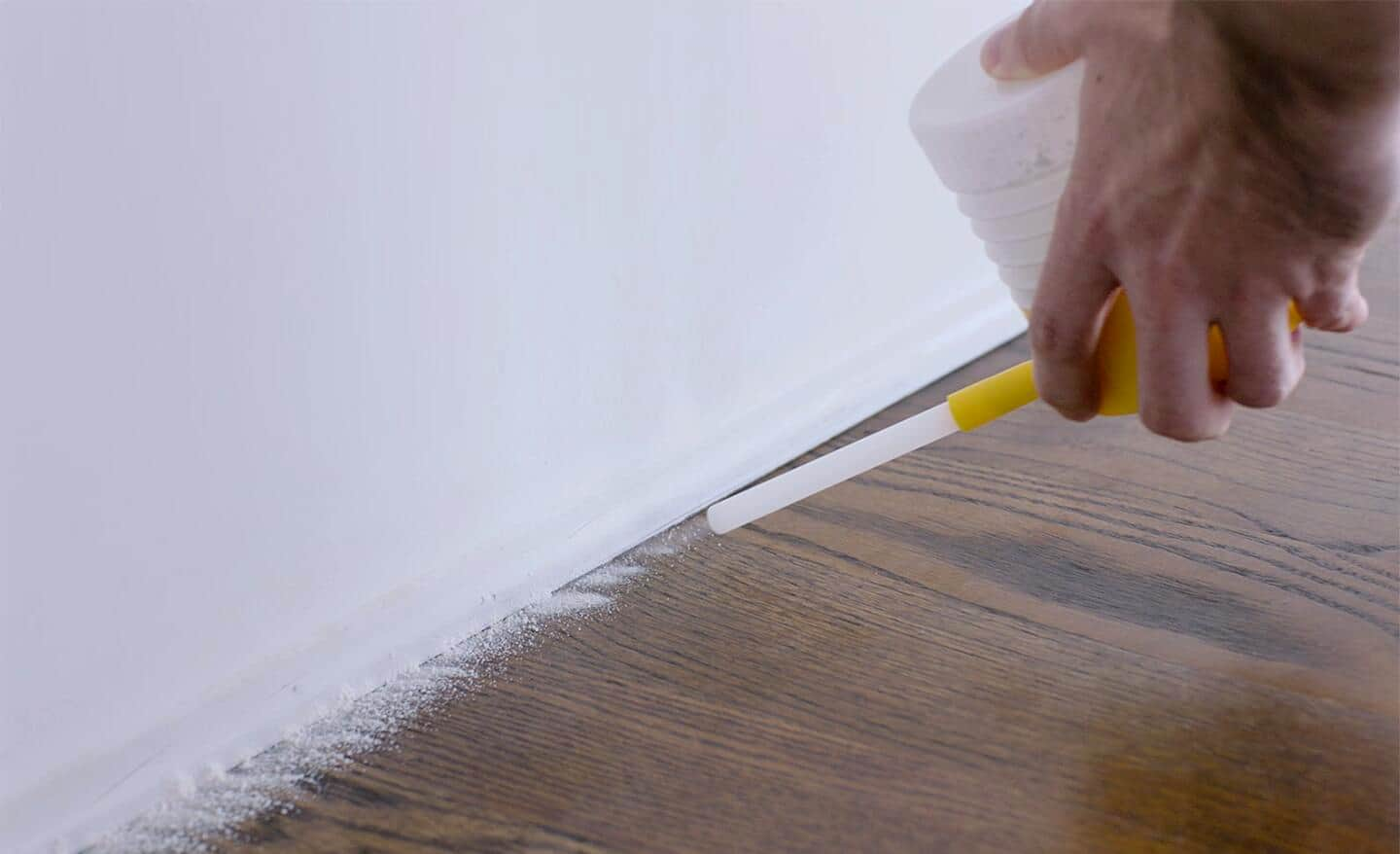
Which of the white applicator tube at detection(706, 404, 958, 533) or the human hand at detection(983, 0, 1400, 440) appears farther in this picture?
the white applicator tube at detection(706, 404, 958, 533)

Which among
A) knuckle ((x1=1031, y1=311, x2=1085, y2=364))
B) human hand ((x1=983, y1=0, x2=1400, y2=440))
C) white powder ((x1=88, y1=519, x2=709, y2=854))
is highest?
human hand ((x1=983, y1=0, x2=1400, y2=440))

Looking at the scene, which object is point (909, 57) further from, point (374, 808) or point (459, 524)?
point (374, 808)

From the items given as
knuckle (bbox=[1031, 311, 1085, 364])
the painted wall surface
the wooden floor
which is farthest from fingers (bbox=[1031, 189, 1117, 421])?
the painted wall surface

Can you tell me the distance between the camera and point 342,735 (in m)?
0.70

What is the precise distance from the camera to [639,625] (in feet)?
2.52

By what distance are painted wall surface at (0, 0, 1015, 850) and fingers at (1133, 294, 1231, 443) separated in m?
0.35

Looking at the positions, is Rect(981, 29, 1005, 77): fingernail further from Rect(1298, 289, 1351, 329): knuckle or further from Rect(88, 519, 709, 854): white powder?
Rect(88, 519, 709, 854): white powder

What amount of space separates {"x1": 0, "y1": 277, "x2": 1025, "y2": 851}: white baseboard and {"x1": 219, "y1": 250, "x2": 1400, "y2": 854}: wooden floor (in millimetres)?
47

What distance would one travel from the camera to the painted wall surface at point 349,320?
0.58 meters

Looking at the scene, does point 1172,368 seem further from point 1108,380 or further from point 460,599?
point 460,599

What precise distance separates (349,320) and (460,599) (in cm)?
19

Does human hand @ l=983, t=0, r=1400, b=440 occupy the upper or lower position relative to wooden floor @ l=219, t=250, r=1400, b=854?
upper

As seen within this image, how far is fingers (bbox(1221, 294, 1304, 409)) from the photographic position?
0.54 meters

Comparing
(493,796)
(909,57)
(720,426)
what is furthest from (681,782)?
(909,57)
